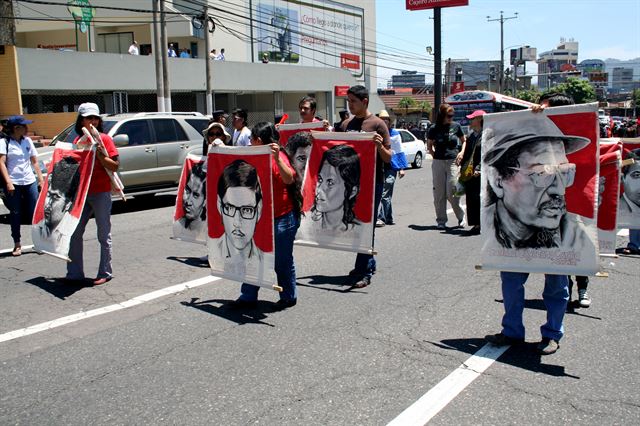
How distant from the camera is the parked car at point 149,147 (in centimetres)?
1281

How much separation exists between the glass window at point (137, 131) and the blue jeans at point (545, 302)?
387 inches

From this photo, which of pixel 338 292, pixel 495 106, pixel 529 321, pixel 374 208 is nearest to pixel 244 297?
pixel 338 292

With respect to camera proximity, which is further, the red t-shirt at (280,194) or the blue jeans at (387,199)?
the blue jeans at (387,199)

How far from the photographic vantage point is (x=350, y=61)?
57.1 metres

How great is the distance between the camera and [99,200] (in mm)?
6883

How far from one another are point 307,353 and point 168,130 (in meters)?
9.85

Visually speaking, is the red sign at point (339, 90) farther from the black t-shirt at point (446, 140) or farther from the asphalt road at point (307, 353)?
the asphalt road at point (307, 353)

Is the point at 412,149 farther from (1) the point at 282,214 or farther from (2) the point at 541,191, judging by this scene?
(2) the point at 541,191

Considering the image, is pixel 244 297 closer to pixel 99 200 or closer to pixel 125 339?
pixel 125 339

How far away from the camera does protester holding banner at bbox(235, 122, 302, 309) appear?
5773 millimetres

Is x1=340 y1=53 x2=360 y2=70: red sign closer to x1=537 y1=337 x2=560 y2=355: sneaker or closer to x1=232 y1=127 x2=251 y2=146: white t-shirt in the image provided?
x1=232 y1=127 x2=251 y2=146: white t-shirt

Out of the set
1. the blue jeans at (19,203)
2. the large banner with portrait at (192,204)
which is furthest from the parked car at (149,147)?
the large banner with portrait at (192,204)

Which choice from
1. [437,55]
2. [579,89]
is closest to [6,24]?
[437,55]

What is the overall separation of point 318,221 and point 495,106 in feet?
94.4
